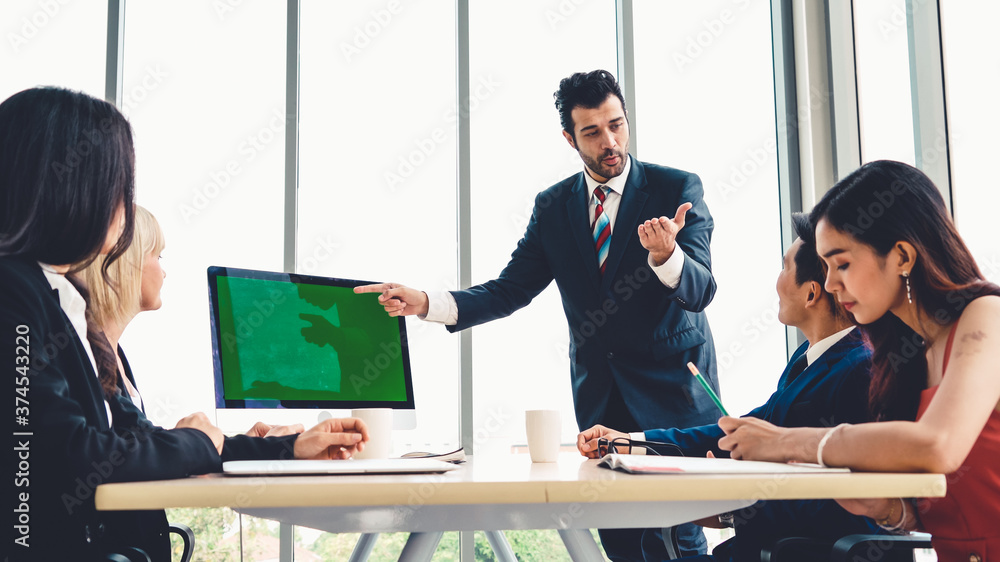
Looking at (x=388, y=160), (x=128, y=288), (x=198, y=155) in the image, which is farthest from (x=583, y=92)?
(x=198, y=155)

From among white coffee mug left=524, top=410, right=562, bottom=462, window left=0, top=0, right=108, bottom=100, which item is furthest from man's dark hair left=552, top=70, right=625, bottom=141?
window left=0, top=0, right=108, bottom=100

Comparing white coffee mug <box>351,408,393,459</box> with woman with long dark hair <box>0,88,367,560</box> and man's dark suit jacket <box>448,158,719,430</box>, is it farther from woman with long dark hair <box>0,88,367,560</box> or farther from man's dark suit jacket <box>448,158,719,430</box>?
man's dark suit jacket <box>448,158,719,430</box>

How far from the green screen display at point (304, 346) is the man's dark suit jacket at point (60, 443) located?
1.63ft

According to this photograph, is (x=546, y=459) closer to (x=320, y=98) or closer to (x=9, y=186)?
(x=9, y=186)

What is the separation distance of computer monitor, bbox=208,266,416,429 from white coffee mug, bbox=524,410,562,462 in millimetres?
497

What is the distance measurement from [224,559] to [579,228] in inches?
80.3

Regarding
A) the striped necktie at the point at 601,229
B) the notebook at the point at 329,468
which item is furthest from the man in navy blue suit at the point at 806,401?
the striped necktie at the point at 601,229

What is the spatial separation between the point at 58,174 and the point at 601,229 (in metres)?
1.74

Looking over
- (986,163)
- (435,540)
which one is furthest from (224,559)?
(986,163)

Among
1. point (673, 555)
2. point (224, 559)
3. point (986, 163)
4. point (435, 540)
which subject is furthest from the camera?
point (224, 559)

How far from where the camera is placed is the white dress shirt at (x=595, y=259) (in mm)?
2098

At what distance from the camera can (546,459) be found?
146 cm

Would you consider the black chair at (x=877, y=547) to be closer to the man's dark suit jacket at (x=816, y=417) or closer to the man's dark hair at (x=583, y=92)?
the man's dark suit jacket at (x=816, y=417)

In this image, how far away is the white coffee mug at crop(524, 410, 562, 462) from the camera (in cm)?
146
